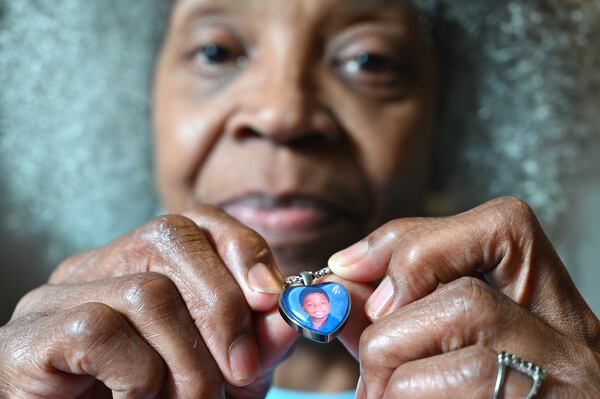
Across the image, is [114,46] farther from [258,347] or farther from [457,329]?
[457,329]

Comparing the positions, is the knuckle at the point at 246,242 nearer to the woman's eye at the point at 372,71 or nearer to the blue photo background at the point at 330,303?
the blue photo background at the point at 330,303

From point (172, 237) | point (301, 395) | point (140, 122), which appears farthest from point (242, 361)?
point (140, 122)

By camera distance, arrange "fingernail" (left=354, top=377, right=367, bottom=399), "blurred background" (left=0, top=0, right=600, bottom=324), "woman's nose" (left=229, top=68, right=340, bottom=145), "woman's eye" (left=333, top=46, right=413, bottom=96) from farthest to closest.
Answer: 1. "blurred background" (left=0, top=0, right=600, bottom=324)
2. "woman's eye" (left=333, top=46, right=413, bottom=96)
3. "woman's nose" (left=229, top=68, right=340, bottom=145)
4. "fingernail" (left=354, top=377, right=367, bottom=399)

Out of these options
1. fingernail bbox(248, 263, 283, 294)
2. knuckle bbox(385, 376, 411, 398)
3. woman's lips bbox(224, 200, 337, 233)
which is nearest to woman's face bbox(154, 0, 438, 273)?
woman's lips bbox(224, 200, 337, 233)

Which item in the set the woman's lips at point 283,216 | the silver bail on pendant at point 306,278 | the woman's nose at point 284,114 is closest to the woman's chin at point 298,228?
the woman's lips at point 283,216

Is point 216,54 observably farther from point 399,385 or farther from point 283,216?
point 399,385

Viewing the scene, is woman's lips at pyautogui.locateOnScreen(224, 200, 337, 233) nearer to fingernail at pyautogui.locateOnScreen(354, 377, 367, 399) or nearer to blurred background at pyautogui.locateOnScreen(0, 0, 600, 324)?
fingernail at pyautogui.locateOnScreen(354, 377, 367, 399)
